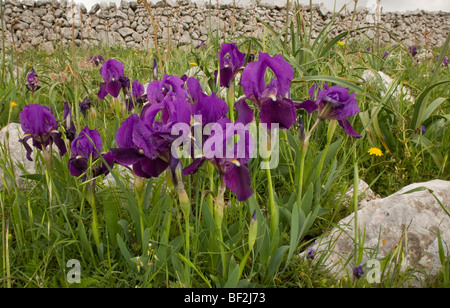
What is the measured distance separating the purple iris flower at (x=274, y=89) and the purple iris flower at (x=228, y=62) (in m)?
0.44

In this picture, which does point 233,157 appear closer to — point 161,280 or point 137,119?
point 137,119

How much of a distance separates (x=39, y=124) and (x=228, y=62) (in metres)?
0.97

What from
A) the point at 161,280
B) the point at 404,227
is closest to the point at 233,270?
the point at 161,280

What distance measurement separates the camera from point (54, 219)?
1703mm

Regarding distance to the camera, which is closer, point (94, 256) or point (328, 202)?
point (94, 256)

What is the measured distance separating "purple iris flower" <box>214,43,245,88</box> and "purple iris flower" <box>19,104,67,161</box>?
0.87 m

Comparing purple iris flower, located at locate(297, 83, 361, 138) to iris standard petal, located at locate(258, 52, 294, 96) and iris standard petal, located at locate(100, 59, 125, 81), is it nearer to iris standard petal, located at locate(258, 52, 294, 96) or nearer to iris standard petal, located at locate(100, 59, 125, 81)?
iris standard petal, located at locate(258, 52, 294, 96)

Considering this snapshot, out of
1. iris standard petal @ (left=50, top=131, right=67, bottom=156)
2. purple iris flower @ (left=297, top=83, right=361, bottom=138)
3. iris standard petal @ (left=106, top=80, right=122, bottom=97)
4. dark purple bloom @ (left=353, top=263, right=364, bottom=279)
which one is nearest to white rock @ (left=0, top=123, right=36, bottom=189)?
iris standard petal @ (left=50, top=131, right=67, bottom=156)

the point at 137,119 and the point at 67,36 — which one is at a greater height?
the point at 67,36

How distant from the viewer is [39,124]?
166cm

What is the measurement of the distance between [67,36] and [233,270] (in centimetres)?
1698

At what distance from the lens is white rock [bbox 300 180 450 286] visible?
1.49m

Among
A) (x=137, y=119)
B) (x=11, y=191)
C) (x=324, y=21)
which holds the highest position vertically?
(x=324, y=21)
